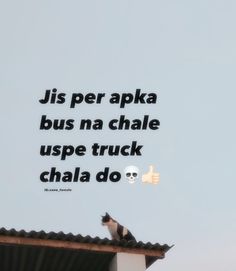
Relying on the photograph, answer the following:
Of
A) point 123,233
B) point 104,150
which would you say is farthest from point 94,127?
point 123,233

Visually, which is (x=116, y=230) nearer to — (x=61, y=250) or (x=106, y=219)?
(x=106, y=219)

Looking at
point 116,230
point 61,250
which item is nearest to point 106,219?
point 116,230

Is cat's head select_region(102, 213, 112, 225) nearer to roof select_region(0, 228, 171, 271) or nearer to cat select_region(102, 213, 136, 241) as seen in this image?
cat select_region(102, 213, 136, 241)

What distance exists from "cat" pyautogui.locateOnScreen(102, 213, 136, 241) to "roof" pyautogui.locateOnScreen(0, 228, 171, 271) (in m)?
0.73

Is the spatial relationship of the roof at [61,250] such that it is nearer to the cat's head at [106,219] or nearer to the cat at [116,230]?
the cat at [116,230]

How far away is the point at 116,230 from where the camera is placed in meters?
13.7

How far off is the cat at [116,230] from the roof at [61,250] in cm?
73

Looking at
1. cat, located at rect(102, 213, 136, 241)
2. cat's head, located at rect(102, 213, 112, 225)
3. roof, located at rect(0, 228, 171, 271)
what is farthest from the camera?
cat's head, located at rect(102, 213, 112, 225)

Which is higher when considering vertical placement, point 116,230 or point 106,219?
point 106,219

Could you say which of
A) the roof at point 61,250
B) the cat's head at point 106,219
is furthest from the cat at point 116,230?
the roof at point 61,250

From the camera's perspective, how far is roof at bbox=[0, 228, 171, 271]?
11.4 metres

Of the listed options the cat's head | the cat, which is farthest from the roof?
the cat's head

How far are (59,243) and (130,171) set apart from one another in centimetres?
595

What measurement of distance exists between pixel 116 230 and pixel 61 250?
218 cm
